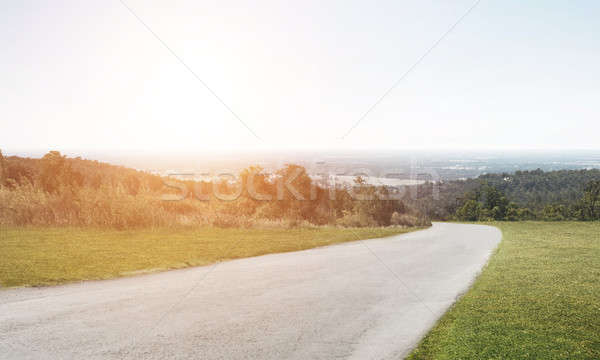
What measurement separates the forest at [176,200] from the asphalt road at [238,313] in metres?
6.40

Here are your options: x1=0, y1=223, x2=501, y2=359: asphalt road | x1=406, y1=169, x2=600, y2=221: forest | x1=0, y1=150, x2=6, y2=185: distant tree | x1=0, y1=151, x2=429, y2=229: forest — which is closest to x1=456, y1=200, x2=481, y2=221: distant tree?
x1=406, y1=169, x2=600, y2=221: forest

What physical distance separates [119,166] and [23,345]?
2540cm

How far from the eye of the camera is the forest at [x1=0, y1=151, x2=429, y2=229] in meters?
13.5

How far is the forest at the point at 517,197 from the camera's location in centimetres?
3369

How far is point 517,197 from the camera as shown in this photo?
40.8 meters

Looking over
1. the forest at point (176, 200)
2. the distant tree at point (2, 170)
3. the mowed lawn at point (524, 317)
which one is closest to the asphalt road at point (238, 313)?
the mowed lawn at point (524, 317)

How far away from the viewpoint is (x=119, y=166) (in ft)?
92.7

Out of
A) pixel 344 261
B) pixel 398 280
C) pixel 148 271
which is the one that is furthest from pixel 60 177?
pixel 398 280

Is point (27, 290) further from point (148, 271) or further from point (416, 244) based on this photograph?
point (416, 244)

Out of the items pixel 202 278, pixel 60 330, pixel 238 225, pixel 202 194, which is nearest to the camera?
pixel 60 330

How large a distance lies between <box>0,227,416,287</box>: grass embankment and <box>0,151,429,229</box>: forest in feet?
3.34

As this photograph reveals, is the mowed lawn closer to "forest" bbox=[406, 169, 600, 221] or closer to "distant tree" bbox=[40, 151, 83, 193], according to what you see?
"distant tree" bbox=[40, 151, 83, 193]

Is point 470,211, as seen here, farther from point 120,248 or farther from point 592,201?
point 120,248

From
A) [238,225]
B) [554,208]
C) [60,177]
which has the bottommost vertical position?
[554,208]
